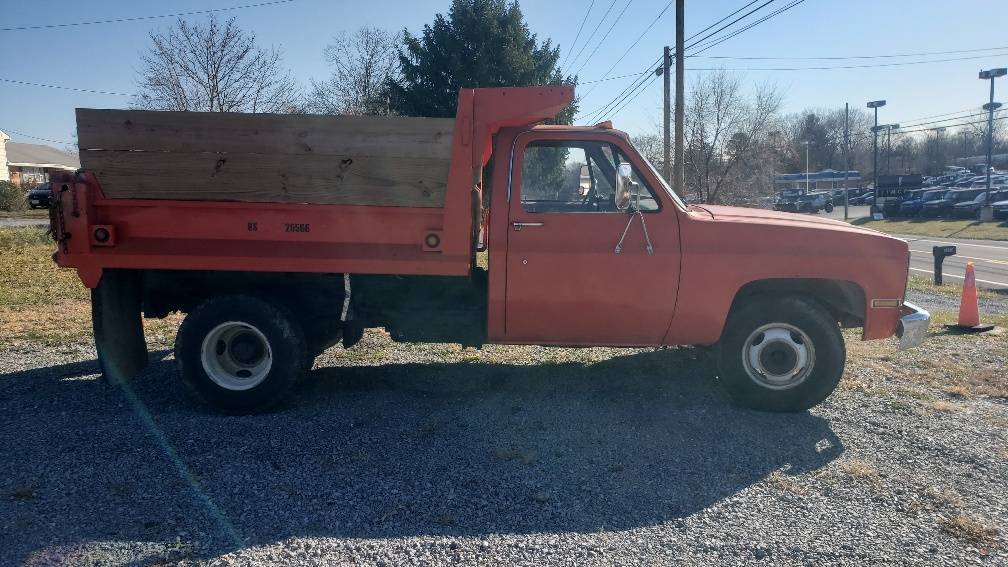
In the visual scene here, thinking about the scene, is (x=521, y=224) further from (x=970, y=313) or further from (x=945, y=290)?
(x=945, y=290)

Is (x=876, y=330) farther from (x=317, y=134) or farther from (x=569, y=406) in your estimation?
(x=317, y=134)

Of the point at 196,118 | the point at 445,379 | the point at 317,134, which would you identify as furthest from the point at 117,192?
the point at 445,379

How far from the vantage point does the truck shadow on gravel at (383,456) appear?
385cm

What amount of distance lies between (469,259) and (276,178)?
1.51 meters

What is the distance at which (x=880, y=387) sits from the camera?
634cm

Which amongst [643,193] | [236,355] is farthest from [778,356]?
[236,355]

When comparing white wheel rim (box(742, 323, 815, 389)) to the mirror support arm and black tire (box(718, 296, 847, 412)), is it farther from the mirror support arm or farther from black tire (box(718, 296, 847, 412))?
the mirror support arm

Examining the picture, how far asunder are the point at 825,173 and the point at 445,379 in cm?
7833

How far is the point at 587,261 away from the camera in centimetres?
547

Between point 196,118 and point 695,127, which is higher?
point 695,127

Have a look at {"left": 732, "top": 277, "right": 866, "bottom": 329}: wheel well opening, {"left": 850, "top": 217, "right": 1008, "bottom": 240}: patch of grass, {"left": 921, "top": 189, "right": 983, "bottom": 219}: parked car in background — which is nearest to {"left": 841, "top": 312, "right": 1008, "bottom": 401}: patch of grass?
{"left": 732, "top": 277, "right": 866, "bottom": 329}: wheel well opening

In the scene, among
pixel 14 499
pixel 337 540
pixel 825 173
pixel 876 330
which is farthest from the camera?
pixel 825 173

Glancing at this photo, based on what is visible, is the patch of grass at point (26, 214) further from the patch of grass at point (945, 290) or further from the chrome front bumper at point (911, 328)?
the chrome front bumper at point (911, 328)

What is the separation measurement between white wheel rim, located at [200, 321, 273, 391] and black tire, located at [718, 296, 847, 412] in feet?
11.6
